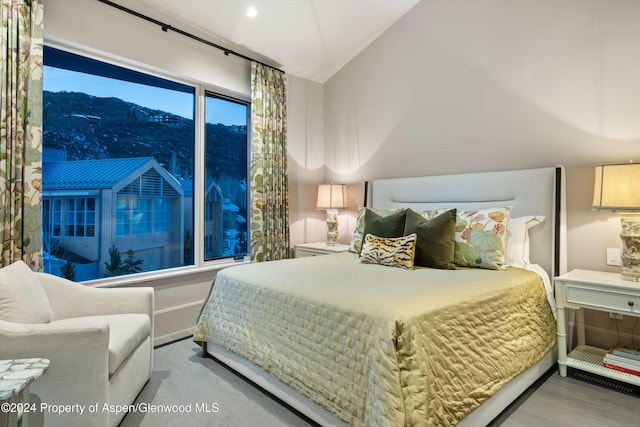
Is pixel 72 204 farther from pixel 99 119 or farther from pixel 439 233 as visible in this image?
pixel 439 233

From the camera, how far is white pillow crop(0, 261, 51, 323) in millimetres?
1610

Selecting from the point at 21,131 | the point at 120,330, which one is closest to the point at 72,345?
the point at 120,330

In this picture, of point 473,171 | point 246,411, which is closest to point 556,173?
point 473,171

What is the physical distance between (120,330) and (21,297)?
1.54 feet

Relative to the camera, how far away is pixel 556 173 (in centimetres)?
250

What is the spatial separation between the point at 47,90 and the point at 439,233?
3005mm

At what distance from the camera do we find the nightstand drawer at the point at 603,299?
6.35 feet

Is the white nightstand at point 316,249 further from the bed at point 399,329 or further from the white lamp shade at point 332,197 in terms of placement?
the bed at point 399,329

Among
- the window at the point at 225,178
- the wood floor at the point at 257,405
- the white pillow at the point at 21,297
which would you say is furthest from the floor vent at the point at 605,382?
the white pillow at the point at 21,297

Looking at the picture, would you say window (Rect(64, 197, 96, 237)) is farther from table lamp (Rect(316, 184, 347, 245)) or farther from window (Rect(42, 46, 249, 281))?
table lamp (Rect(316, 184, 347, 245))

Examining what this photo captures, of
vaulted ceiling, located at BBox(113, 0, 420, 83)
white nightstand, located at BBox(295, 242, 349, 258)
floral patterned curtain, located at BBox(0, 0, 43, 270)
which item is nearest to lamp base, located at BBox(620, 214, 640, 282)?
white nightstand, located at BBox(295, 242, 349, 258)

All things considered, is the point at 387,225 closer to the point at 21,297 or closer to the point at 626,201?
the point at 626,201

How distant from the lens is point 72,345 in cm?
148

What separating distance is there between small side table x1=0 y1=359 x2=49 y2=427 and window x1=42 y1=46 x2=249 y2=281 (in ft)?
5.43
